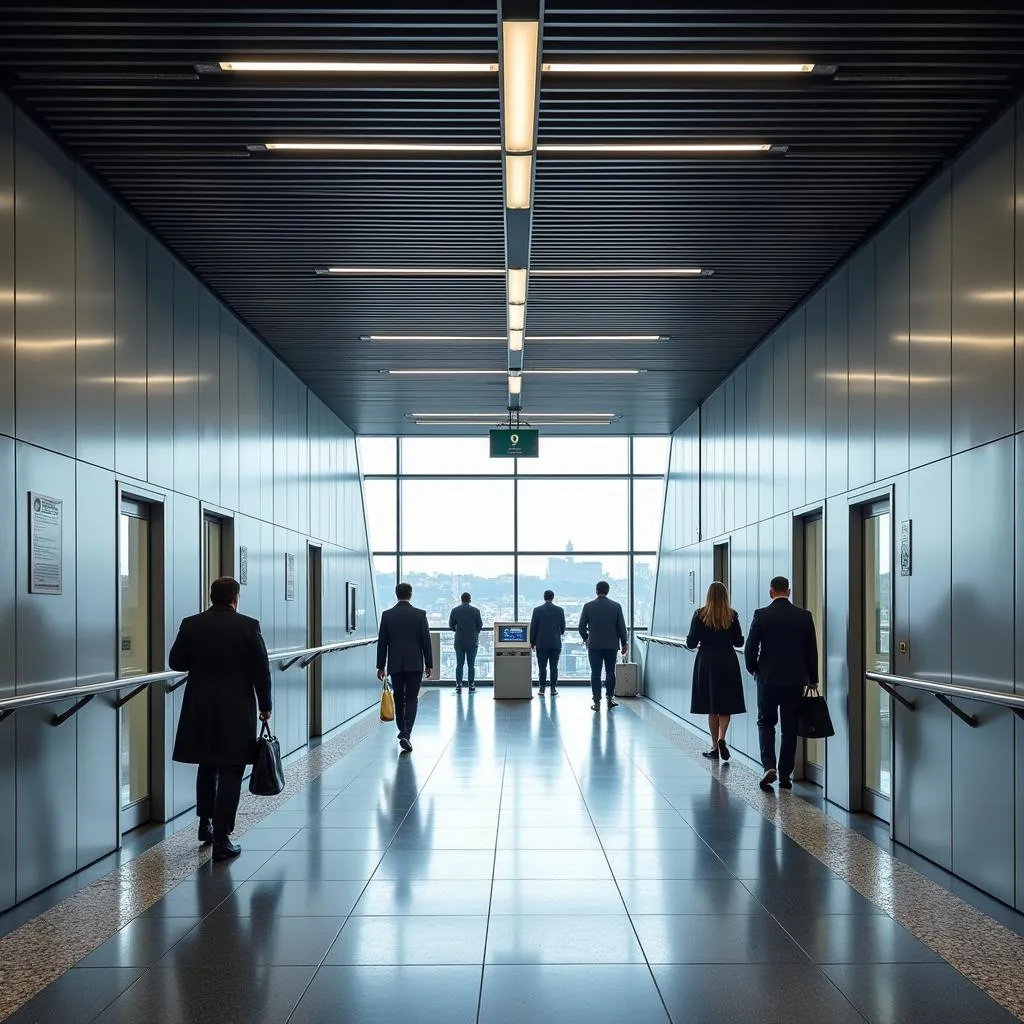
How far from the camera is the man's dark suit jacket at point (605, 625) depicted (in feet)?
53.2

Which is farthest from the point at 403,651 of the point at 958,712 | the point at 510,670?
the point at 510,670

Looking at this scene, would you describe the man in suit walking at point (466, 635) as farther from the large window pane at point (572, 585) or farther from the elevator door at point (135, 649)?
the elevator door at point (135, 649)

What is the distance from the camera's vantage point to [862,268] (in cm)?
786

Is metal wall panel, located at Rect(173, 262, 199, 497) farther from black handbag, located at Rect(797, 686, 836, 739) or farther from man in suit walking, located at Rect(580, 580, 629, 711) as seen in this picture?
man in suit walking, located at Rect(580, 580, 629, 711)

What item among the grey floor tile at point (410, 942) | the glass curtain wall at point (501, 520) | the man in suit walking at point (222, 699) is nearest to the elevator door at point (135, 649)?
the man in suit walking at point (222, 699)

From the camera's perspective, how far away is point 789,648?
835 cm

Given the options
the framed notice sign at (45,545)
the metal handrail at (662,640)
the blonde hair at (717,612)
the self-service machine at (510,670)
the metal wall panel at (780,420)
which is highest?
the metal wall panel at (780,420)

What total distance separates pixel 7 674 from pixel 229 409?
4.41m

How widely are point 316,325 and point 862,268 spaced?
4663 millimetres

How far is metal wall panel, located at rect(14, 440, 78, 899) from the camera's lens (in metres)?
5.51

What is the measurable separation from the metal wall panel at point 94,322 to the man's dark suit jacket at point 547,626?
11372mm

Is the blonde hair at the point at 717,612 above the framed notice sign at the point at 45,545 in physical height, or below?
below

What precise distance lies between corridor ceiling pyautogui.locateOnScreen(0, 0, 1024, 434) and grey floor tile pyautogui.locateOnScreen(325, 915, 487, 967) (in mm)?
3650

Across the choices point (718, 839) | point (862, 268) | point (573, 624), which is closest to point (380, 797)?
point (718, 839)
